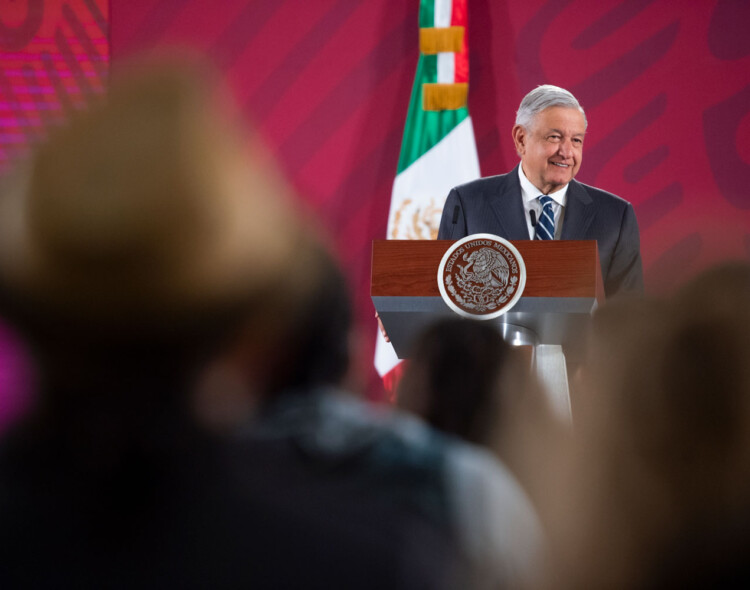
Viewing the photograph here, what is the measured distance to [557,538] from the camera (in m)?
1.02

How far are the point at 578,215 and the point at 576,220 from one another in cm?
2

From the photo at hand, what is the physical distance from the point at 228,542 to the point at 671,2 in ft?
16.5

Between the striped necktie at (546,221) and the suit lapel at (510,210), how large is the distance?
0.04 metres

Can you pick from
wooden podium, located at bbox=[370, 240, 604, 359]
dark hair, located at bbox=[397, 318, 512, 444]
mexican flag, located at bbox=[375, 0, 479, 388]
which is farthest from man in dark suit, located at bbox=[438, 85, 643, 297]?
mexican flag, located at bbox=[375, 0, 479, 388]

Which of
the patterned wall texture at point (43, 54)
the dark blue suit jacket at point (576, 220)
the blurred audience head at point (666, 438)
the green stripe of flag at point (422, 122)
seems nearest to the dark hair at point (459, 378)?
the blurred audience head at point (666, 438)

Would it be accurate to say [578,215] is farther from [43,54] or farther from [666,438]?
[43,54]

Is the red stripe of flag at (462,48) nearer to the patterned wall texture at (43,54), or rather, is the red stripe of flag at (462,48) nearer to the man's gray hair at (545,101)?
the man's gray hair at (545,101)

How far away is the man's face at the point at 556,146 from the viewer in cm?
300

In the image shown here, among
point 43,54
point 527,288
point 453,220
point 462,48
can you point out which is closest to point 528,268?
point 527,288

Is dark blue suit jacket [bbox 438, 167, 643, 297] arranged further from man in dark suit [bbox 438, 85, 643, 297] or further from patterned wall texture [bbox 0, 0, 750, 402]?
patterned wall texture [bbox 0, 0, 750, 402]

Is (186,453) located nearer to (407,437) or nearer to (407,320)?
(407,437)

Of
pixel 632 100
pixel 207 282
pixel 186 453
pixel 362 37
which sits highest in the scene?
pixel 362 37

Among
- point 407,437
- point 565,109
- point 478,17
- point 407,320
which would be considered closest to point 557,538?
point 407,437

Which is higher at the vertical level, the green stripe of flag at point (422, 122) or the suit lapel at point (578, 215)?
the green stripe of flag at point (422, 122)
